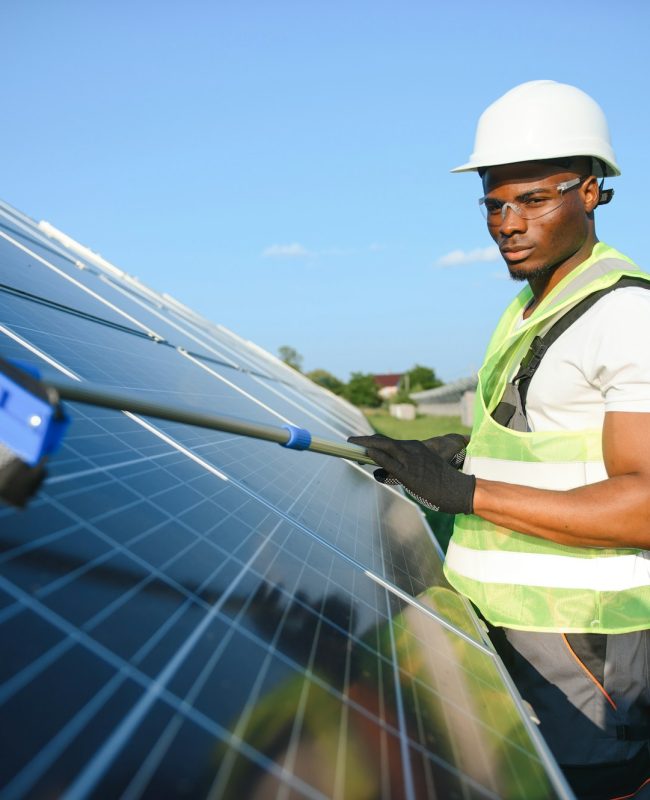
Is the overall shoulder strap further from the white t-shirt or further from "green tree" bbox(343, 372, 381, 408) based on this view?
"green tree" bbox(343, 372, 381, 408)

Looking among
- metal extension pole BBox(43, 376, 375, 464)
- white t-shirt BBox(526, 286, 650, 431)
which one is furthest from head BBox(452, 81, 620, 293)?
metal extension pole BBox(43, 376, 375, 464)

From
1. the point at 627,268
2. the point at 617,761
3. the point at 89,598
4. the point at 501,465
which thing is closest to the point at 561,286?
the point at 627,268

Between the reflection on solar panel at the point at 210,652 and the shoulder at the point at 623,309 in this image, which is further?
the shoulder at the point at 623,309

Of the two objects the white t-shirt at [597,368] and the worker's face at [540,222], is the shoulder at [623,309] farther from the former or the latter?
the worker's face at [540,222]

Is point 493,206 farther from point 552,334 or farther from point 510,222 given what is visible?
point 552,334

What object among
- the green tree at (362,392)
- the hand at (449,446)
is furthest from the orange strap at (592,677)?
the green tree at (362,392)

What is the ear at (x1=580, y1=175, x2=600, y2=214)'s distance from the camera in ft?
8.62

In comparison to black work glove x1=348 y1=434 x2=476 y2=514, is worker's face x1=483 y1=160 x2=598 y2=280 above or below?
above

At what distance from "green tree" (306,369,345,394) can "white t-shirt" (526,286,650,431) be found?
262 feet

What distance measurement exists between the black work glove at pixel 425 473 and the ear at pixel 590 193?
1.14 meters

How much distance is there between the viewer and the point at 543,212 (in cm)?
255

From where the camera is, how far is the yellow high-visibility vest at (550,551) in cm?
231

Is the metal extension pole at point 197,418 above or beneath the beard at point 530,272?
beneath

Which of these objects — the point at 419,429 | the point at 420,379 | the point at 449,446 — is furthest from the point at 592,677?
the point at 420,379
